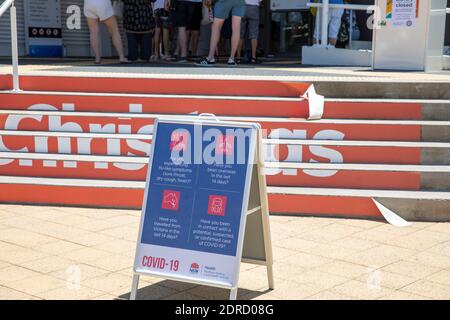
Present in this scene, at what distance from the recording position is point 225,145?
4199 mm

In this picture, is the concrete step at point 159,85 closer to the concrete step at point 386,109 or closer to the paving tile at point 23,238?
the concrete step at point 386,109

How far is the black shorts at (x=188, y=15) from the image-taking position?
1128cm

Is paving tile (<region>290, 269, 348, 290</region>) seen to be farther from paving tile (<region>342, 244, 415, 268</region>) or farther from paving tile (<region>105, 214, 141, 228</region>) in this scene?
paving tile (<region>105, 214, 141, 228</region>)

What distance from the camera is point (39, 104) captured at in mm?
7699

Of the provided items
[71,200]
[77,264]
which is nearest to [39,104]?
[71,200]

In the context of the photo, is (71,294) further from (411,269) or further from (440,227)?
(440,227)

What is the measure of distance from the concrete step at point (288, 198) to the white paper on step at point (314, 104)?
0.96 m

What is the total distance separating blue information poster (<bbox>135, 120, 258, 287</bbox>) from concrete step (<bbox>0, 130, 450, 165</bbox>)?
2.65 metres

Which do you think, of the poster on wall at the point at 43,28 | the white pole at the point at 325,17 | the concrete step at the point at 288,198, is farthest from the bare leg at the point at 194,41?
the concrete step at the point at 288,198

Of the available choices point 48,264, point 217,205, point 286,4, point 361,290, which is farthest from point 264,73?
point 286,4

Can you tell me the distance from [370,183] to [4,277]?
347cm

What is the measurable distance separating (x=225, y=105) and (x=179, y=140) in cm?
316

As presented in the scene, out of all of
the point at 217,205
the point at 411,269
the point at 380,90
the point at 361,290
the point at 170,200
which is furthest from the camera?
the point at 380,90
